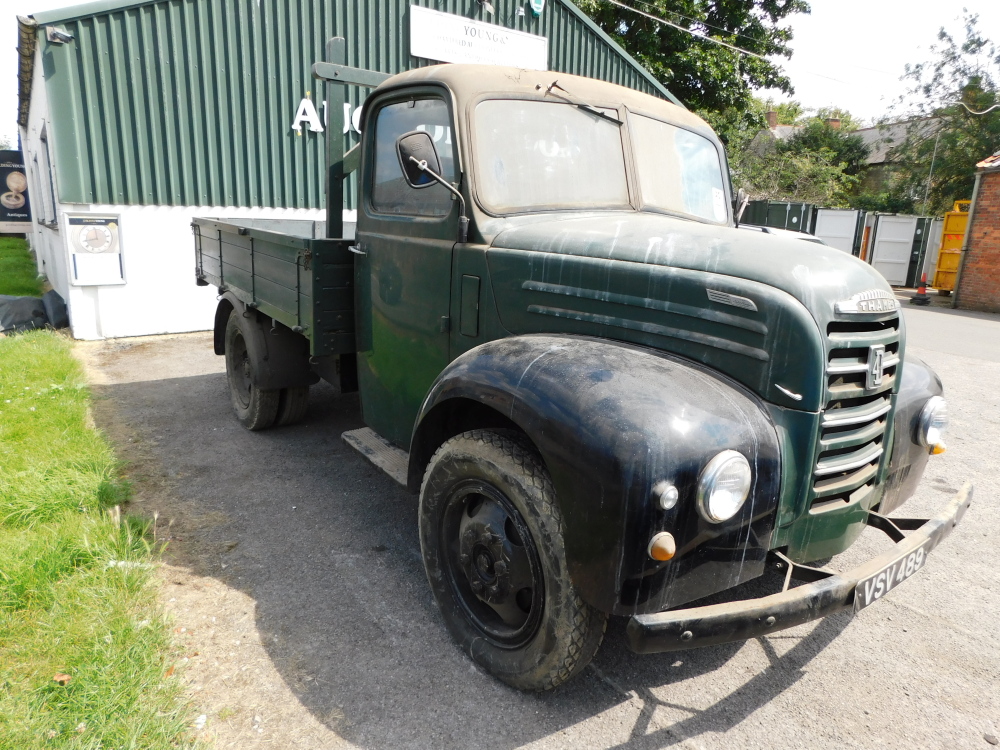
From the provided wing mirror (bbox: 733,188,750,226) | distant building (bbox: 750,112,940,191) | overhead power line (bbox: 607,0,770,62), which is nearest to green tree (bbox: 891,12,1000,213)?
distant building (bbox: 750,112,940,191)

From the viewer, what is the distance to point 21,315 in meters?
8.42

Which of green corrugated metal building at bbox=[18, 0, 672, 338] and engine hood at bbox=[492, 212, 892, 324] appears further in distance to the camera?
green corrugated metal building at bbox=[18, 0, 672, 338]

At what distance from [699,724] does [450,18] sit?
391 inches

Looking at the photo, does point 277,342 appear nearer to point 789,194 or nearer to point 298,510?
point 298,510

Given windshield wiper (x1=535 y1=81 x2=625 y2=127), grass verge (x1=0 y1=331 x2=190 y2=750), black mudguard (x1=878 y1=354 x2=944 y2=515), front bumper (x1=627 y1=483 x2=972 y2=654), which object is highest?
windshield wiper (x1=535 y1=81 x2=625 y2=127)

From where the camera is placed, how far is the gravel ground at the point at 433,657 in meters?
2.33

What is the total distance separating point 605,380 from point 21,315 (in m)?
8.82

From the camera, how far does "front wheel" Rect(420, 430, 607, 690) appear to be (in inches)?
87.5

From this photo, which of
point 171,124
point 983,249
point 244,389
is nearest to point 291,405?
point 244,389

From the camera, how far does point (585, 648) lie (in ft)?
7.34

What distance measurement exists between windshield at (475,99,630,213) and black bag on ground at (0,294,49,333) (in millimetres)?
7725

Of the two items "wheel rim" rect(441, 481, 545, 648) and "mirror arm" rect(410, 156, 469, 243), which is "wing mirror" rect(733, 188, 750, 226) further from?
"wheel rim" rect(441, 481, 545, 648)

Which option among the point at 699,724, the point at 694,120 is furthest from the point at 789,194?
the point at 699,724

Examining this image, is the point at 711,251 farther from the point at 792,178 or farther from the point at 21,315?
the point at 792,178
